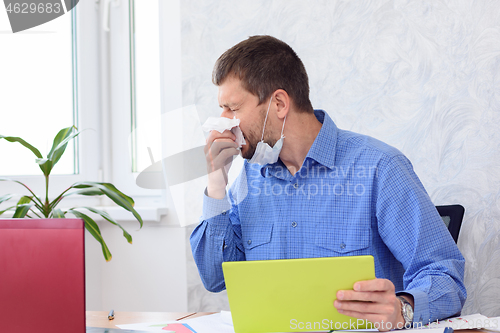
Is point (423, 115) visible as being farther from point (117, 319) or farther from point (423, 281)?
point (117, 319)

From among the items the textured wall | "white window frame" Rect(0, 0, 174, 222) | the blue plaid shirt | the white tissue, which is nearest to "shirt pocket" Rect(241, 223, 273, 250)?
the blue plaid shirt

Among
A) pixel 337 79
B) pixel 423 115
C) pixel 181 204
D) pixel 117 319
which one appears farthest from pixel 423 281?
pixel 181 204

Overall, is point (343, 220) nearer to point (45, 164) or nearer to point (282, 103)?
point (282, 103)

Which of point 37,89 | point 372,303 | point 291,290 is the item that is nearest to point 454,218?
point 372,303

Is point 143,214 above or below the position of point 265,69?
below

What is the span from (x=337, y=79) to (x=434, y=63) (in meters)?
0.38

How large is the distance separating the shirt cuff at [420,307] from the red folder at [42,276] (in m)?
0.64

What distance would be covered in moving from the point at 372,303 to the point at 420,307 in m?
0.17

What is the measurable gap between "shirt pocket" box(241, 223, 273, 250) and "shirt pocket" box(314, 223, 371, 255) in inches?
5.6

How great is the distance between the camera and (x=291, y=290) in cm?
77

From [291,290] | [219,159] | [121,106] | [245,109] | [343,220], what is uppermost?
[121,106]

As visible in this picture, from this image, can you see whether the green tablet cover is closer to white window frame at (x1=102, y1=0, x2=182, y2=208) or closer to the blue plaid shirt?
the blue plaid shirt

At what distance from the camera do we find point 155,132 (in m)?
2.05

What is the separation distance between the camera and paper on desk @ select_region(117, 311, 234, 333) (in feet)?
3.05
